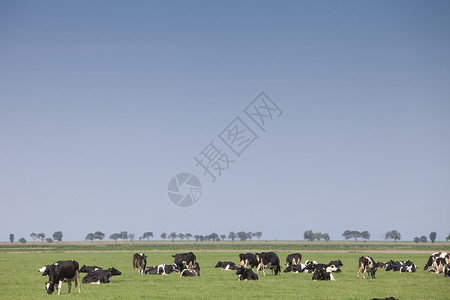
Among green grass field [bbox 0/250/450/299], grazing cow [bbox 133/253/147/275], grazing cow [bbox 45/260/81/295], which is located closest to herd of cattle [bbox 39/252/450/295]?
grazing cow [bbox 133/253/147/275]

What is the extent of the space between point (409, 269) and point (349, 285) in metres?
14.3

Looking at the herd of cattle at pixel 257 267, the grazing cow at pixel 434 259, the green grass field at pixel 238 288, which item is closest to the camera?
the green grass field at pixel 238 288

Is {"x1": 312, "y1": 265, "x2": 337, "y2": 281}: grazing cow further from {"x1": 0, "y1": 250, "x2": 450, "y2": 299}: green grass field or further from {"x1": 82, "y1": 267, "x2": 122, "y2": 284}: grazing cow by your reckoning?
{"x1": 82, "y1": 267, "x2": 122, "y2": 284}: grazing cow

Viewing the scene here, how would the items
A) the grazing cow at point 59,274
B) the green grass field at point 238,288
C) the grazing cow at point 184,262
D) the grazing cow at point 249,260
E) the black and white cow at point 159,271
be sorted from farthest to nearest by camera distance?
1. the black and white cow at point 159,271
2. the grazing cow at point 184,262
3. the grazing cow at point 249,260
4. the grazing cow at point 59,274
5. the green grass field at point 238,288

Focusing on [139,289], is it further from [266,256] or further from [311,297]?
[266,256]

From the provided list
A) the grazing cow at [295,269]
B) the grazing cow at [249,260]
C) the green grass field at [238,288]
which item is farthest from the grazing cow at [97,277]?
the grazing cow at [295,269]

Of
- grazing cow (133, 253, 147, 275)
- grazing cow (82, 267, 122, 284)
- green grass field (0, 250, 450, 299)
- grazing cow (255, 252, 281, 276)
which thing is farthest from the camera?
grazing cow (133, 253, 147, 275)

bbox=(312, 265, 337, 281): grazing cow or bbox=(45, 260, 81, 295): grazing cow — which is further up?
bbox=(45, 260, 81, 295): grazing cow

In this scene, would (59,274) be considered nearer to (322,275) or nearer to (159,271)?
(159,271)

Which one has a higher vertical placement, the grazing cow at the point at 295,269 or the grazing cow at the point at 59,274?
the grazing cow at the point at 59,274

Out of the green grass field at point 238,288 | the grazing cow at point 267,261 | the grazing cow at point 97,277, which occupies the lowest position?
the green grass field at point 238,288

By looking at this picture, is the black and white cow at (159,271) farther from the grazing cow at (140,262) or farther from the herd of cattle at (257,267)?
the grazing cow at (140,262)

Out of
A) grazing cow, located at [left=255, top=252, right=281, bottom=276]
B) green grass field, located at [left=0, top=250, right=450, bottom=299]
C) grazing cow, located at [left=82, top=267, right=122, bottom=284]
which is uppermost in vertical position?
grazing cow, located at [left=255, top=252, right=281, bottom=276]

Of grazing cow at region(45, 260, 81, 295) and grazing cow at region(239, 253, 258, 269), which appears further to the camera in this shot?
grazing cow at region(239, 253, 258, 269)
